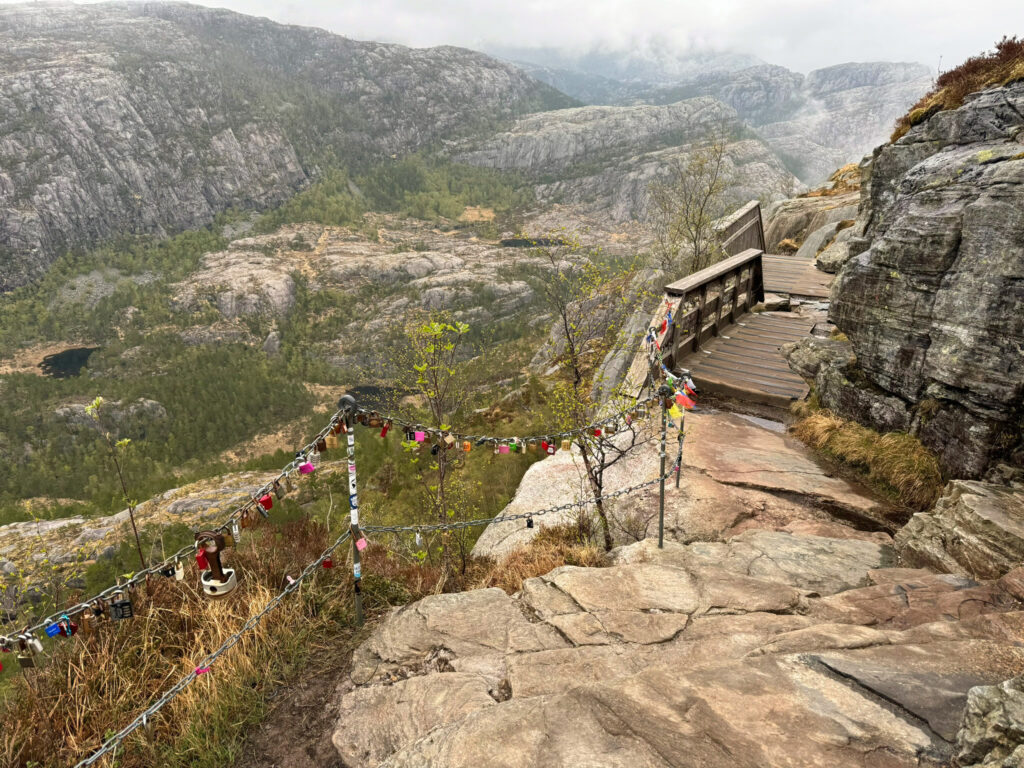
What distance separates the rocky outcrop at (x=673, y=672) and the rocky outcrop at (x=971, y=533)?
1.99 feet

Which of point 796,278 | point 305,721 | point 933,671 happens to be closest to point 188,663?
point 305,721

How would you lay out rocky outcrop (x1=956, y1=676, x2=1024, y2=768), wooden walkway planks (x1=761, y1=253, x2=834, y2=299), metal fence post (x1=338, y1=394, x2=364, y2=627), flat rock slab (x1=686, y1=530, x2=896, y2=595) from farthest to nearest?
wooden walkway planks (x1=761, y1=253, x2=834, y2=299), flat rock slab (x1=686, y1=530, x2=896, y2=595), metal fence post (x1=338, y1=394, x2=364, y2=627), rocky outcrop (x1=956, y1=676, x2=1024, y2=768)

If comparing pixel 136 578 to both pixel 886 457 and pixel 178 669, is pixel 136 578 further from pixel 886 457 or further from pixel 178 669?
pixel 886 457

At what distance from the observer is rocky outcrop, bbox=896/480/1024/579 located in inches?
213

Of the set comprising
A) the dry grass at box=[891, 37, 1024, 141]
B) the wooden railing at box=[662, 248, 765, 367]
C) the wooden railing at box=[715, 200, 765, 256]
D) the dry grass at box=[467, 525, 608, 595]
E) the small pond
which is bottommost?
the small pond

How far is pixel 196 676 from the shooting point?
4617 millimetres

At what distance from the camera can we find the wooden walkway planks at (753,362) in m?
11.6

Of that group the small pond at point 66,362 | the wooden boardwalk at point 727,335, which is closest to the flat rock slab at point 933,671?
the wooden boardwalk at point 727,335

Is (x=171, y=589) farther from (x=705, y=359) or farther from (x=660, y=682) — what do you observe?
(x=705, y=359)

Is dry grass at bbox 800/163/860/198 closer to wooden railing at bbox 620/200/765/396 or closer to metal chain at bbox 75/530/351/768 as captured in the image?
wooden railing at bbox 620/200/765/396

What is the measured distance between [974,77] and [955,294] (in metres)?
5.65

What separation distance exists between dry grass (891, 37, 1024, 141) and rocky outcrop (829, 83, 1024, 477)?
692 mm

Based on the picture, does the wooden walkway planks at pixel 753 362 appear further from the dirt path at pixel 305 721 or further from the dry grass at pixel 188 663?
the dirt path at pixel 305 721

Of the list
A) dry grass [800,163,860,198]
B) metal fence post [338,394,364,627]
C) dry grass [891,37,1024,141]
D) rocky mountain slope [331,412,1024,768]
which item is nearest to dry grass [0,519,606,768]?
metal fence post [338,394,364,627]
